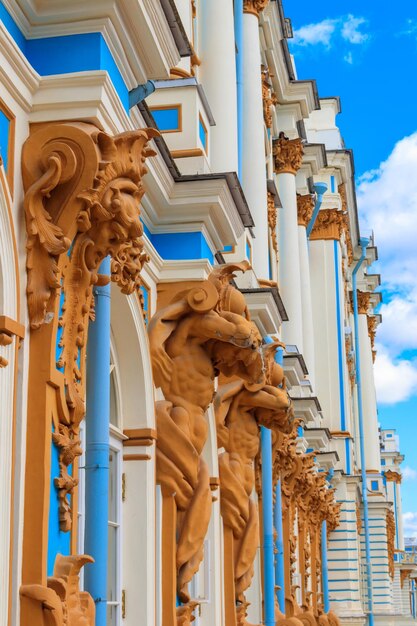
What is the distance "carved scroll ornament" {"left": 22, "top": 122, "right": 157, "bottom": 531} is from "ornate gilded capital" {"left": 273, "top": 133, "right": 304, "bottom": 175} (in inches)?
782

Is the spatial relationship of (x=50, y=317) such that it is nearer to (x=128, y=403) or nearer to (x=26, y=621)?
(x=26, y=621)

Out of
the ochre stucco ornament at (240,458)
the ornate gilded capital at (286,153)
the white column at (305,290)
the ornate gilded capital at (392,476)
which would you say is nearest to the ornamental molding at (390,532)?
the white column at (305,290)

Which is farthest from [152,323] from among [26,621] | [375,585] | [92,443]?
[375,585]

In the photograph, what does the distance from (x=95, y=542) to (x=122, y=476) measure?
2958mm

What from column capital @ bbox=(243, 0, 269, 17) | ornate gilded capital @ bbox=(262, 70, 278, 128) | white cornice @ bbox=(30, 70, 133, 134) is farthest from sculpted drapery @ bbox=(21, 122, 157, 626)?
ornate gilded capital @ bbox=(262, 70, 278, 128)

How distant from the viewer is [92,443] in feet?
23.0

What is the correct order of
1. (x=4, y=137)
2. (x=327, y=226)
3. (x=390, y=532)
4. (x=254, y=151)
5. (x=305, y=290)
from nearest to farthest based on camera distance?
(x=4, y=137) → (x=254, y=151) → (x=305, y=290) → (x=327, y=226) → (x=390, y=532)

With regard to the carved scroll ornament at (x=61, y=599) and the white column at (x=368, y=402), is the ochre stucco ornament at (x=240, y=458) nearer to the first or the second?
the carved scroll ornament at (x=61, y=599)

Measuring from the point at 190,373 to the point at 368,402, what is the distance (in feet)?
117

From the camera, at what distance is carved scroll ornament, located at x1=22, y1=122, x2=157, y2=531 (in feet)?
20.3

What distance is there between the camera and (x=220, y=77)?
13812mm

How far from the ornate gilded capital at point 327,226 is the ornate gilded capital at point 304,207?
16.3 ft

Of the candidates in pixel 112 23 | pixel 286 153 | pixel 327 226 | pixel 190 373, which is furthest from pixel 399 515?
pixel 112 23

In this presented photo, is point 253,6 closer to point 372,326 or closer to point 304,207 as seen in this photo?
point 304,207
